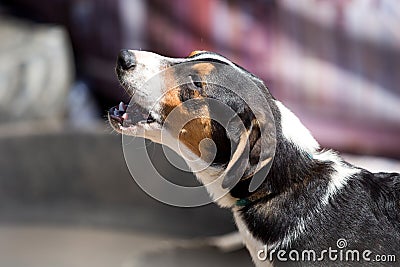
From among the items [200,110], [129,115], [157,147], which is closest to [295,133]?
[200,110]

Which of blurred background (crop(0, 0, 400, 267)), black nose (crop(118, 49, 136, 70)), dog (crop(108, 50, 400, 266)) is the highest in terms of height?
black nose (crop(118, 49, 136, 70))

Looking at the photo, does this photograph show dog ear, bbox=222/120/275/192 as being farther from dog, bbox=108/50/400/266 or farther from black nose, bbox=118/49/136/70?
black nose, bbox=118/49/136/70

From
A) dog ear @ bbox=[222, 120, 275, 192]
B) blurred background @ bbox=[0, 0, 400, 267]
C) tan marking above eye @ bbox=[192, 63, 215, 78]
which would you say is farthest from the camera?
blurred background @ bbox=[0, 0, 400, 267]

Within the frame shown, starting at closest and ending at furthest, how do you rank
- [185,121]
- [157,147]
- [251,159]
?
[251,159], [185,121], [157,147]

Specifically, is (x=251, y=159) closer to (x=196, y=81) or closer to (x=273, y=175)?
(x=273, y=175)

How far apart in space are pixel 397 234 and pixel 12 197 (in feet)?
Answer: 7.73

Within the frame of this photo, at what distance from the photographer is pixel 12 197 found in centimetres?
356

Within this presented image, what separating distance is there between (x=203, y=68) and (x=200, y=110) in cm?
10

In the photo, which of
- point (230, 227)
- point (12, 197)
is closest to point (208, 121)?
point (230, 227)

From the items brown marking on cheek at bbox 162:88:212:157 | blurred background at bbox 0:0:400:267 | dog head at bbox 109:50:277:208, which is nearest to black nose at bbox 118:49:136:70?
dog head at bbox 109:50:277:208

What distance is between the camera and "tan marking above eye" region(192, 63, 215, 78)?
5.61 ft

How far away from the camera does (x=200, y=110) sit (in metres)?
1.71

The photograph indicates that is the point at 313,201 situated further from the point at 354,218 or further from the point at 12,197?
the point at 12,197

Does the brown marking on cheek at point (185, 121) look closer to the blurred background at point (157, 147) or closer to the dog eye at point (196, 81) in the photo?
the dog eye at point (196, 81)
